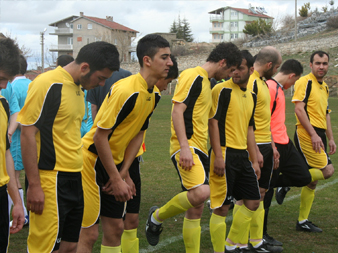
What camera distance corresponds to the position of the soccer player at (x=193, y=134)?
4.29 meters

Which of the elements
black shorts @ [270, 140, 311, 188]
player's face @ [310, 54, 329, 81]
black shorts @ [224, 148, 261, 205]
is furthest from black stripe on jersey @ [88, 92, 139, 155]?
player's face @ [310, 54, 329, 81]

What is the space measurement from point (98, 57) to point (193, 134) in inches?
65.7

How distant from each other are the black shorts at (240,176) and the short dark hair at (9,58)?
104 inches

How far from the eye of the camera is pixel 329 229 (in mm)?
5973

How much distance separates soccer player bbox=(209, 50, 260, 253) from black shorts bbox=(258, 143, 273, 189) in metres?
0.55

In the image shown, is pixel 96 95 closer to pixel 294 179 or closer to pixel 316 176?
pixel 294 179

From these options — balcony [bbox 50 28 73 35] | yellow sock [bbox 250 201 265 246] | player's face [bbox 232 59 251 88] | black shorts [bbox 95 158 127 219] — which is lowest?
yellow sock [bbox 250 201 265 246]

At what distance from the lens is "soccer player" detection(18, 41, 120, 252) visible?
3.01 meters

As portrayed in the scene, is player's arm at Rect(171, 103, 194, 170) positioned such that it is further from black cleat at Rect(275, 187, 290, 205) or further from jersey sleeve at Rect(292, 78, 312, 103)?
black cleat at Rect(275, 187, 290, 205)

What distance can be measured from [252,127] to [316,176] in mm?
1755

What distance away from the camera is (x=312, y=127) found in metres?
6.11

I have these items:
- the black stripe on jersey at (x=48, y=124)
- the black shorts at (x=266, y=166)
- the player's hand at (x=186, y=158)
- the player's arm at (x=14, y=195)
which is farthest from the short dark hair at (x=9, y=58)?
the black shorts at (x=266, y=166)

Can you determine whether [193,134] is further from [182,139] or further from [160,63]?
[160,63]

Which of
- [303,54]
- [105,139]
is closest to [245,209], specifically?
[105,139]
